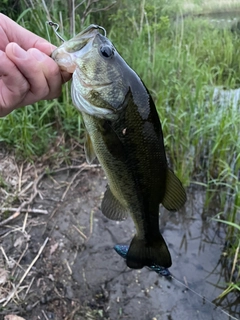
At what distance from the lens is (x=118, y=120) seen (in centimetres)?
117

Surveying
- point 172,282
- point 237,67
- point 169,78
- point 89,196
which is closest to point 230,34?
point 237,67

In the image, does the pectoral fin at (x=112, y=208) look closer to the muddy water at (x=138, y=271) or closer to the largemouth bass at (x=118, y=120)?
the largemouth bass at (x=118, y=120)

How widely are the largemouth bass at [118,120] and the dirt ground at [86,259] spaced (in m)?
1.06

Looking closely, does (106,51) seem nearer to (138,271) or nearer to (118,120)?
(118,120)

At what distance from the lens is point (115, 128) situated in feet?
3.88

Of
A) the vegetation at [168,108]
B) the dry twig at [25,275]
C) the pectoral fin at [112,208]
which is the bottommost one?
the dry twig at [25,275]

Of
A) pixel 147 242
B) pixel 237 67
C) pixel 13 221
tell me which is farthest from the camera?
pixel 237 67

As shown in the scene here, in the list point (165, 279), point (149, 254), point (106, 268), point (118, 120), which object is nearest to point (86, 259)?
point (106, 268)

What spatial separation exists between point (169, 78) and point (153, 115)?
2649 mm

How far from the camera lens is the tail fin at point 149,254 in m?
1.52

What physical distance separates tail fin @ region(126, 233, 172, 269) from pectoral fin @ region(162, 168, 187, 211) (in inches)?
8.7

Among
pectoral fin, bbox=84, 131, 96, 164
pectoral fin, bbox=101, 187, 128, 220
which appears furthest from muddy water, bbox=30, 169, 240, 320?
pectoral fin, bbox=84, 131, 96, 164

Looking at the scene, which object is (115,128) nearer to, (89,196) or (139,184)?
(139,184)

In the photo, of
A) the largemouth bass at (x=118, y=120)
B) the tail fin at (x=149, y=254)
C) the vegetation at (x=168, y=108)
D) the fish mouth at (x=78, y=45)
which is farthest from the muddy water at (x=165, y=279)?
the fish mouth at (x=78, y=45)
